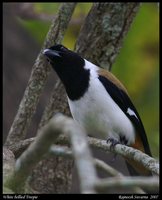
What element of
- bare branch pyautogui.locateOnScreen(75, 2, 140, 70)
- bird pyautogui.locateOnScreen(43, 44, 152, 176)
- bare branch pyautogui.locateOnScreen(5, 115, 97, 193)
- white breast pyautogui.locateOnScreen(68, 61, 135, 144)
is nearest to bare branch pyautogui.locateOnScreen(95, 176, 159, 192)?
bare branch pyautogui.locateOnScreen(5, 115, 97, 193)

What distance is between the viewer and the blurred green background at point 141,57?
18.4 ft

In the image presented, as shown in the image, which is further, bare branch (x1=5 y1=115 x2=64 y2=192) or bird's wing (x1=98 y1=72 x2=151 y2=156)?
bird's wing (x1=98 y1=72 x2=151 y2=156)

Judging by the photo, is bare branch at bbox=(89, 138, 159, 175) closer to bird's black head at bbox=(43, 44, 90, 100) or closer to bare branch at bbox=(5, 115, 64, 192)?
bare branch at bbox=(5, 115, 64, 192)

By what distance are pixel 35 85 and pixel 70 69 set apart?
0.34m

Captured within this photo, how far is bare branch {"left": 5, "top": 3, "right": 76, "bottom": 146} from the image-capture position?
407 centimetres

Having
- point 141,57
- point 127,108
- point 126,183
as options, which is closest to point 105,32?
point 127,108

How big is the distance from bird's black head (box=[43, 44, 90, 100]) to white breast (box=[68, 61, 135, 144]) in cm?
6

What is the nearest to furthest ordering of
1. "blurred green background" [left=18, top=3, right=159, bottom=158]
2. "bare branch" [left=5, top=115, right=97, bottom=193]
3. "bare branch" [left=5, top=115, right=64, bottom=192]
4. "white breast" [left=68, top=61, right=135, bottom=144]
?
"bare branch" [left=5, top=115, right=97, bottom=193] → "bare branch" [left=5, top=115, right=64, bottom=192] → "white breast" [left=68, top=61, right=135, bottom=144] → "blurred green background" [left=18, top=3, right=159, bottom=158]

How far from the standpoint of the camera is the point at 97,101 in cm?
405

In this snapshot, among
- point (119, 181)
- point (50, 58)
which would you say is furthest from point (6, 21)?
point (119, 181)

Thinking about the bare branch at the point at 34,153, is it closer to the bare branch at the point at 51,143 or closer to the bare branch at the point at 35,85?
the bare branch at the point at 51,143

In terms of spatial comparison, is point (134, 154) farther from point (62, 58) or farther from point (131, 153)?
point (62, 58)

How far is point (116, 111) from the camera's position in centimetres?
416

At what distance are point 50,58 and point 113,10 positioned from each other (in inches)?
33.7
